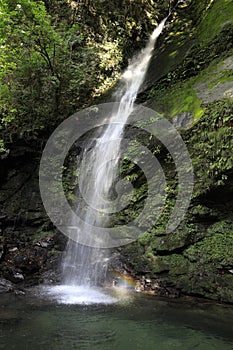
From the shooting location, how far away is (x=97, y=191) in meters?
8.19

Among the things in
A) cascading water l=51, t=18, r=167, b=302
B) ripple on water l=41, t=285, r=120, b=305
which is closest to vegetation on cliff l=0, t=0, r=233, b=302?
cascading water l=51, t=18, r=167, b=302

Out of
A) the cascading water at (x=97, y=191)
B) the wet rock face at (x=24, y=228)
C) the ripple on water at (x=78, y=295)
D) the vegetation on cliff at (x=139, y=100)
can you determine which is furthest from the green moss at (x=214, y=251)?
the wet rock face at (x=24, y=228)

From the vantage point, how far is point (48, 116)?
9.70 metres

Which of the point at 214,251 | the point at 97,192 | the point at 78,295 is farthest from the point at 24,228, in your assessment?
the point at 214,251

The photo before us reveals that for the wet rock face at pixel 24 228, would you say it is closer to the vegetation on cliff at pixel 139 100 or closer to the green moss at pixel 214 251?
the vegetation on cliff at pixel 139 100

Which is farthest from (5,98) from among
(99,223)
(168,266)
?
(168,266)

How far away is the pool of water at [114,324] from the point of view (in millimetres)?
3975

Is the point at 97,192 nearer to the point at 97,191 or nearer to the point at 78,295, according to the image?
the point at 97,191

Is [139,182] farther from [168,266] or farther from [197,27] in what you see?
[197,27]

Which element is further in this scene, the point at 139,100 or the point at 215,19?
the point at 139,100

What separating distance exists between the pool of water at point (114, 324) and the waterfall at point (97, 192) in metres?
1.08

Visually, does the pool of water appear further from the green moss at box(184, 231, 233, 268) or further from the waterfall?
the waterfall

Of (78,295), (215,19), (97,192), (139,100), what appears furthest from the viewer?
(139,100)

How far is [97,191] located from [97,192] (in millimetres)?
27
